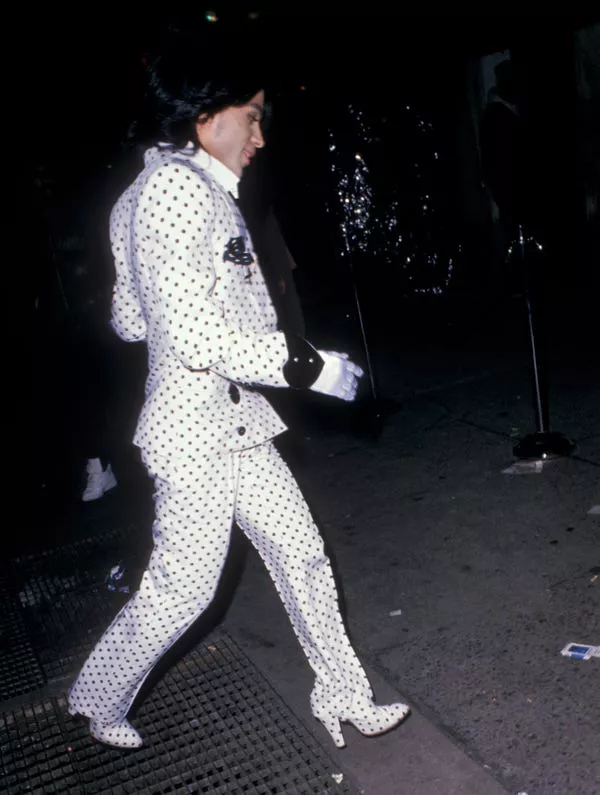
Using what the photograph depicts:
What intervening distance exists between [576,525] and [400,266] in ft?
9.50

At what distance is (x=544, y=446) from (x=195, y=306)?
127 inches

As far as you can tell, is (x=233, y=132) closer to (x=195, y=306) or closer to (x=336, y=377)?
(x=195, y=306)

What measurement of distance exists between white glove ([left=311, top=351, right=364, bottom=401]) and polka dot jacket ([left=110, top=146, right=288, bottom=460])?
12 centimetres

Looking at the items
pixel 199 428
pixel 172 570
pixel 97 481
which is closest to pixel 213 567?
pixel 172 570

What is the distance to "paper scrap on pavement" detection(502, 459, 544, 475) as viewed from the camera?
15.3 feet

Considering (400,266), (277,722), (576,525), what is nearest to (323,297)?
(400,266)

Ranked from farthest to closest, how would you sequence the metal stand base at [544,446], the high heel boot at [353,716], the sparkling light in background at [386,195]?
the sparkling light in background at [386,195] → the metal stand base at [544,446] → the high heel boot at [353,716]

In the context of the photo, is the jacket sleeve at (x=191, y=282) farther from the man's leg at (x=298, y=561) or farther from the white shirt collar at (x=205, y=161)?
the man's leg at (x=298, y=561)

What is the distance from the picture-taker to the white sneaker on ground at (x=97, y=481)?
5391 mm

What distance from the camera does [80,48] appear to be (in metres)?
10.0

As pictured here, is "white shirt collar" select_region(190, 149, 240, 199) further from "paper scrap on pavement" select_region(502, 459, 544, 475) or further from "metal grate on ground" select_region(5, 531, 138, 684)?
"paper scrap on pavement" select_region(502, 459, 544, 475)

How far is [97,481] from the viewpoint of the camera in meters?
Result: 5.42

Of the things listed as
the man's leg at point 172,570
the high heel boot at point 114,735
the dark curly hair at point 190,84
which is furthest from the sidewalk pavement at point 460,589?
the dark curly hair at point 190,84

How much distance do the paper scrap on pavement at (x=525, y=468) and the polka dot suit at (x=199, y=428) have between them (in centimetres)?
234
